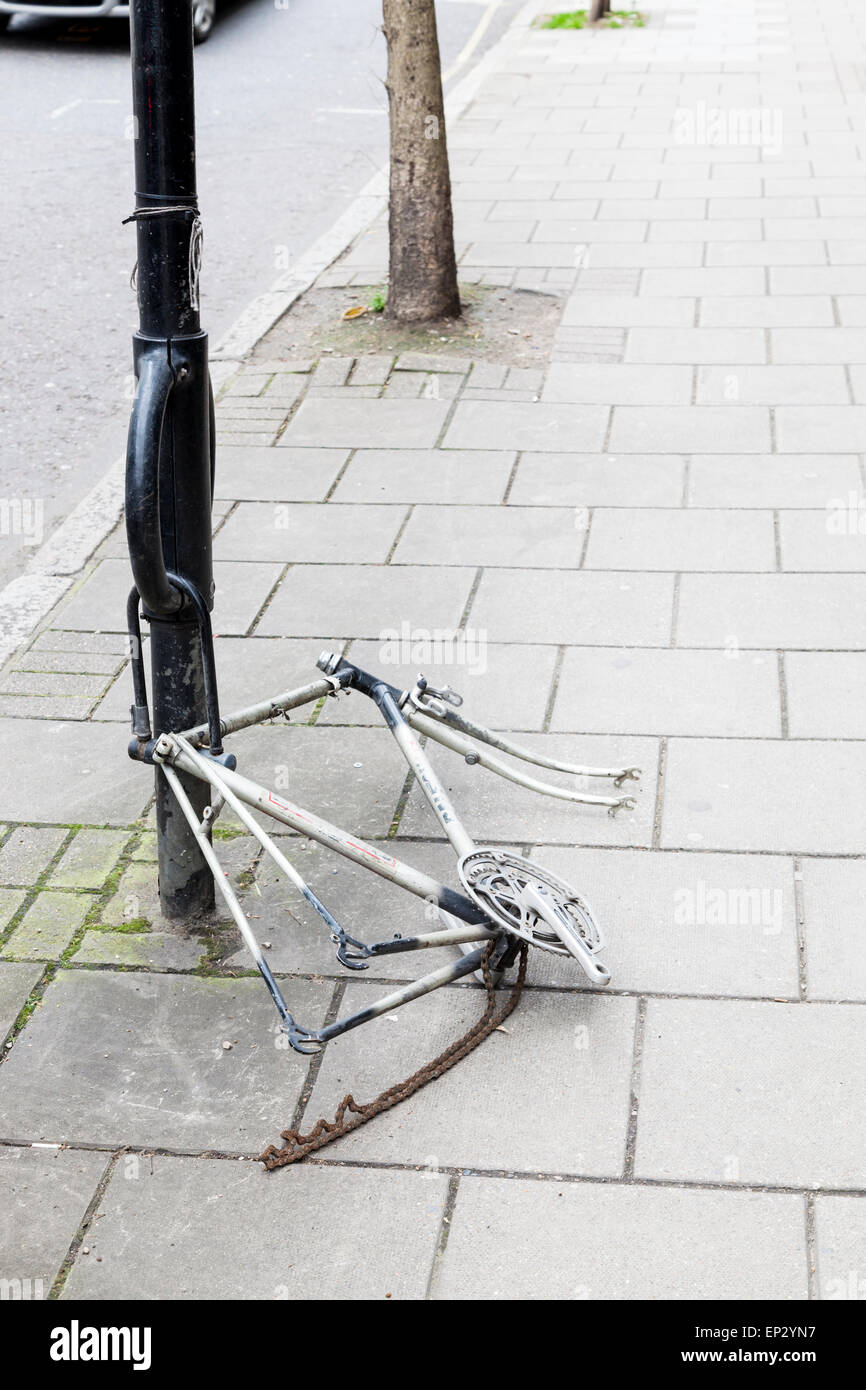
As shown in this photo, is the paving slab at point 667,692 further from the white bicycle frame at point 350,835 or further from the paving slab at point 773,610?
the white bicycle frame at point 350,835

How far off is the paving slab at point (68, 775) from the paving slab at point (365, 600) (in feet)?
2.65

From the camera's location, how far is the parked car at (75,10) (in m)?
14.1

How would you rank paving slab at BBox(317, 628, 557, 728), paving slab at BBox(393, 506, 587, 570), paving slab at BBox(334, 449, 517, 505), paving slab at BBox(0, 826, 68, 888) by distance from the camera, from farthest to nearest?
1. paving slab at BBox(334, 449, 517, 505)
2. paving slab at BBox(393, 506, 587, 570)
3. paving slab at BBox(317, 628, 557, 728)
4. paving slab at BBox(0, 826, 68, 888)

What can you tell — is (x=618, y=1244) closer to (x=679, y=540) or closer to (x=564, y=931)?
(x=564, y=931)

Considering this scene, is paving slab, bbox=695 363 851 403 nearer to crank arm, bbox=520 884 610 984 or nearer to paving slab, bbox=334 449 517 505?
paving slab, bbox=334 449 517 505

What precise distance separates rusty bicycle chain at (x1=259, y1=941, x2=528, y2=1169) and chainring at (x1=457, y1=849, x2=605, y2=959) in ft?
0.31

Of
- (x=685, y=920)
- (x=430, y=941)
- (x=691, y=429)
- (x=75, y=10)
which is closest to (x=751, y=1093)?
(x=685, y=920)

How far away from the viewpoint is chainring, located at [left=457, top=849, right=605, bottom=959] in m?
3.17

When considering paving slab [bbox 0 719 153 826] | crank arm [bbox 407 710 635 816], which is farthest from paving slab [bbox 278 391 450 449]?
crank arm [bbox 407 710 635 816]

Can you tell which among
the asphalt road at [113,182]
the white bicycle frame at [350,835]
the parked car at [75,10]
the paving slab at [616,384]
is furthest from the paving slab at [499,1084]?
the parked car at [75,10]
